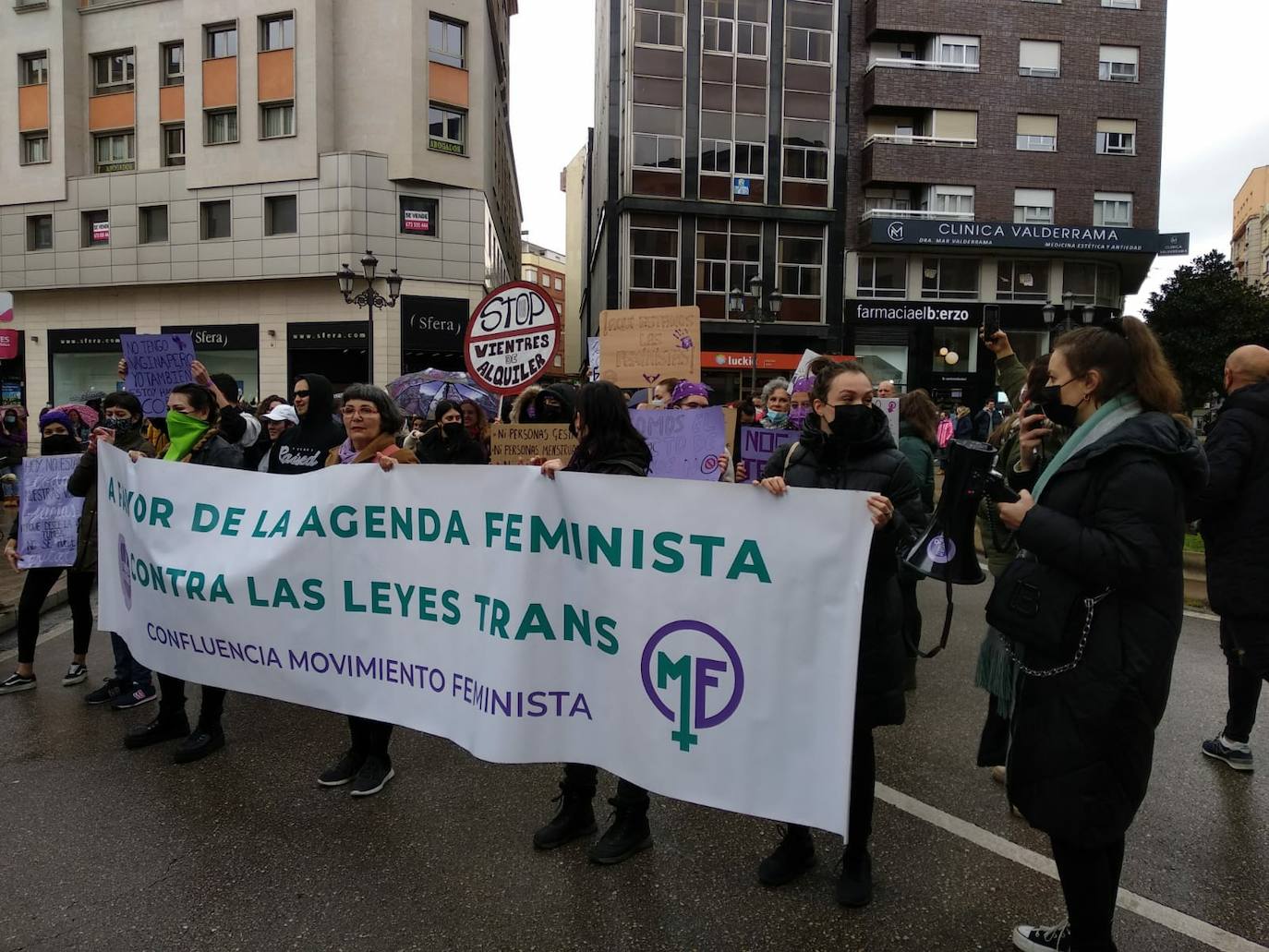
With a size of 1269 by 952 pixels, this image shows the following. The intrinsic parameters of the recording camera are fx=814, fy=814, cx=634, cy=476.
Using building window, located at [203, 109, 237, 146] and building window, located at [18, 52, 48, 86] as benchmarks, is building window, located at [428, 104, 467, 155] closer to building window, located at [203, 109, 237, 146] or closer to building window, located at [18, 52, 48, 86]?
building window, located at [203, 109, 237, 146]

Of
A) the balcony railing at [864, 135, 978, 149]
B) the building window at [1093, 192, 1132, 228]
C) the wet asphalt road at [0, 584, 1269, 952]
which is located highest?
the balcony railing at [864, 135, 978, 149]

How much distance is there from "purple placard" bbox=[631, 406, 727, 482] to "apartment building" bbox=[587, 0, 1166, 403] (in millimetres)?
23302

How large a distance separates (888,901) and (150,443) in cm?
451

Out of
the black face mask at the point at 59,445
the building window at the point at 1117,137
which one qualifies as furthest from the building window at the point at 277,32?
the building window at the point at 1117,137

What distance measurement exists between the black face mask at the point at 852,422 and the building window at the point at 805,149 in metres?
29.6

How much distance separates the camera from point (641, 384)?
7902 mm

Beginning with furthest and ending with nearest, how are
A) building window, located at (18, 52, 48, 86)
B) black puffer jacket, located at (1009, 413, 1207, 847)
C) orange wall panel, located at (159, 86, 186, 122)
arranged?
building window, located at (18, 52, 48, 86) → orange wall panel, located at (159, 86, 186, 122) → black puffer jacket, located at (1009, 413, 1207, 847)

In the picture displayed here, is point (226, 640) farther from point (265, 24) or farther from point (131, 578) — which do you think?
point (265, 24)

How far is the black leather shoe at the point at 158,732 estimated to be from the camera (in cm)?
409

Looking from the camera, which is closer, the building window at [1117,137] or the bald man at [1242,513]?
the bald man at [1242,513]

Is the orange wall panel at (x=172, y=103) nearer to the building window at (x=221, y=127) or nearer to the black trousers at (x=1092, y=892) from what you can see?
the building window at (x=221, y=127)

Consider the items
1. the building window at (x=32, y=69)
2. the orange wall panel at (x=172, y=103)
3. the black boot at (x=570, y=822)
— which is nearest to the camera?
the black boot at (x=570, y=822)

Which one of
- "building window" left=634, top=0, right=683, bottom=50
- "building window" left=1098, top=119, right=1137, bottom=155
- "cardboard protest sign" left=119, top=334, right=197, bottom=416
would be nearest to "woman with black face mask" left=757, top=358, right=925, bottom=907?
"cardboard protest sign" left=119, top=334, right=197, bottom=416

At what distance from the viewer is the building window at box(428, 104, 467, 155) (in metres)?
24.7
